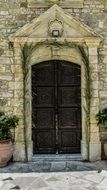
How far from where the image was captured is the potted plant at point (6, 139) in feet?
21.2

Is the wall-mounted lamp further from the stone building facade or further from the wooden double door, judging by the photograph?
the wooden double door

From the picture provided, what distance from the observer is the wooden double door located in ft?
23.4

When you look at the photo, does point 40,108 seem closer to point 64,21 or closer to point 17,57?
point 17,57

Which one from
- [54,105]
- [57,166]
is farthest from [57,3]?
[57,166]

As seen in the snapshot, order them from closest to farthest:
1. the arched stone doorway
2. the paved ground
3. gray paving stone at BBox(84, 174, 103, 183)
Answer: the paved ground → gray paving stone at BBox(84, 174, 103, 183) → the arched stone doorway

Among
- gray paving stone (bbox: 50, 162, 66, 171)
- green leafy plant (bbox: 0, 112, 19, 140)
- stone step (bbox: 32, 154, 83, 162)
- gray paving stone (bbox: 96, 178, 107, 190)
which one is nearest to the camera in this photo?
gray paving stone (bbox: 96, 178, 107, 190)

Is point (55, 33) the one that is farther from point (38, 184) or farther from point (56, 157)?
point (38, 184)

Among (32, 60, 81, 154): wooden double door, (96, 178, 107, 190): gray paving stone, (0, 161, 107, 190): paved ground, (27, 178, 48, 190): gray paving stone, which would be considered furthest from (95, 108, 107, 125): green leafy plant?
(27, 178, 48, 190): gray paving stone

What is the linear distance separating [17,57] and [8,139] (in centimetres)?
165

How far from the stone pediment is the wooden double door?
2.11 ft

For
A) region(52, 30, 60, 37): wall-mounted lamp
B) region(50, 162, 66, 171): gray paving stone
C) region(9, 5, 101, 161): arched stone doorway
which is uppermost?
region(52, 30, 60, 37): wall-mounted lamp

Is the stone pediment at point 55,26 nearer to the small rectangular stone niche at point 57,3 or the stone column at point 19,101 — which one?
the small rectangular stone niche at point 57,3

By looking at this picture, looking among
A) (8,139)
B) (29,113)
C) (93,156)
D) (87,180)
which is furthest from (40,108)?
(87,180)

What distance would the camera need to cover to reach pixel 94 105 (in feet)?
22.6
